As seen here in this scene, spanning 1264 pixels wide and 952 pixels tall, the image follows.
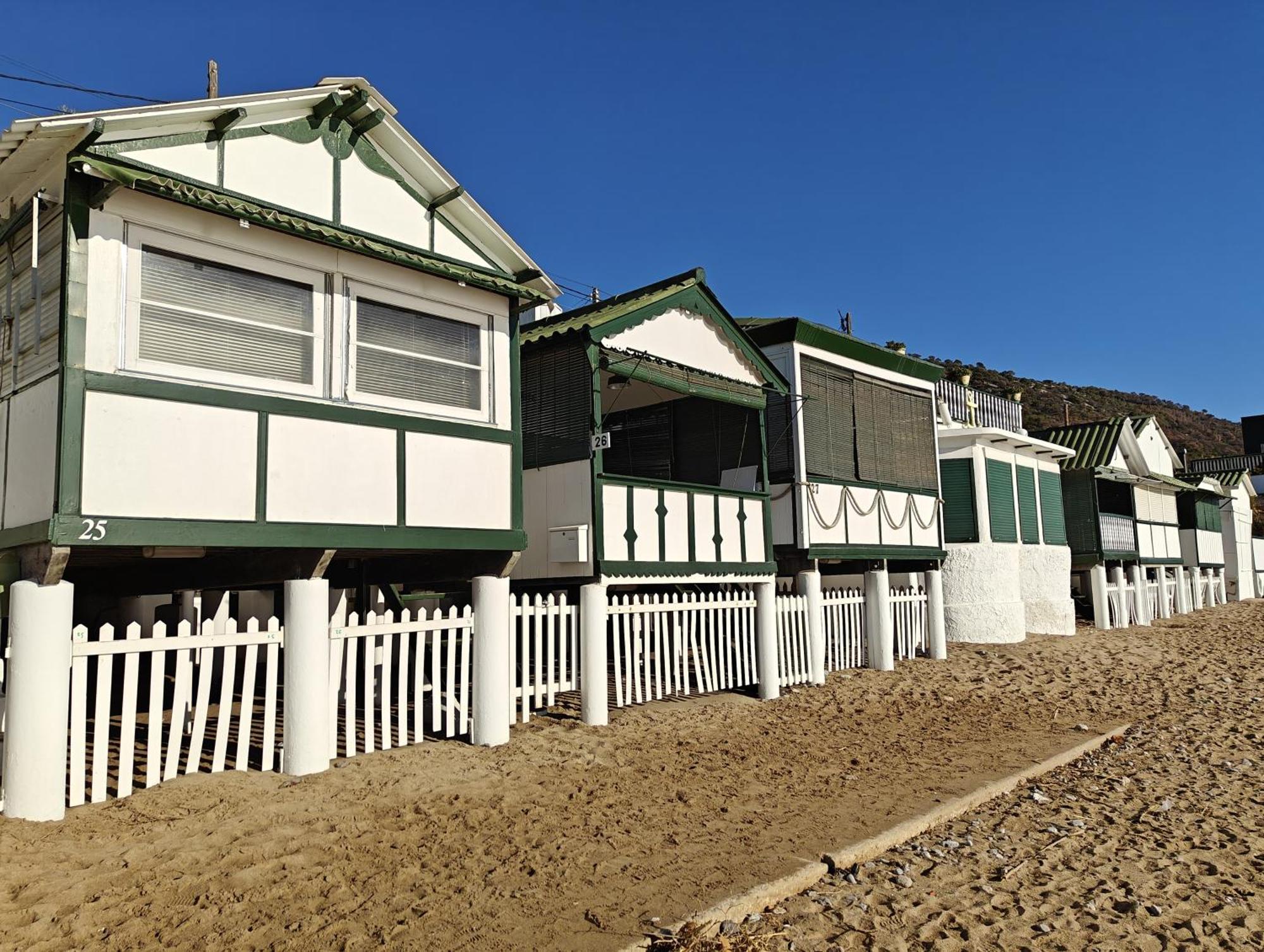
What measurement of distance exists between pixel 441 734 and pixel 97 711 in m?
3.60

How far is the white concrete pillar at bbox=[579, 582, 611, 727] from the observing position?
1046 centimetres

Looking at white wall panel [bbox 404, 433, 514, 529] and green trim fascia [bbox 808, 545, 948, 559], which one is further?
green trim fascia [bbox 808, 545, 948, 559]

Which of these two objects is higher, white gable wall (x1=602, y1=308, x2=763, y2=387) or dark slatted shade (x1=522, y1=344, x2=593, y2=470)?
white gable wall (x1=602, y1=308, x2=763, y2=387)

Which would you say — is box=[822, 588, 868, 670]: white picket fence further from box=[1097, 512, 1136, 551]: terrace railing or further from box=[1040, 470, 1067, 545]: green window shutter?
box=[1097, 512, 1136, 551]: terrace railing

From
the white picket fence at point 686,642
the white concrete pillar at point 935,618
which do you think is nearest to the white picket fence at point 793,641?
the white picket fence at point 686,642

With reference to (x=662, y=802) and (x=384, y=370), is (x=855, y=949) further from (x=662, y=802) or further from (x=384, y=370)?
(x=384, y=370)

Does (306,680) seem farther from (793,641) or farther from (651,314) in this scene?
(793,641)

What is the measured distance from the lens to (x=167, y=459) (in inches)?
274

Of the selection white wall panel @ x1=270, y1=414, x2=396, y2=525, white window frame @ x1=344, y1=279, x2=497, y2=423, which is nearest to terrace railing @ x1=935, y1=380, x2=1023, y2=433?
white window frame @ x1=344, y1=279, x2=497, y2=423

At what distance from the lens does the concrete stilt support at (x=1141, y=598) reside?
26969 mm

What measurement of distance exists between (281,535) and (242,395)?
118 centimetres

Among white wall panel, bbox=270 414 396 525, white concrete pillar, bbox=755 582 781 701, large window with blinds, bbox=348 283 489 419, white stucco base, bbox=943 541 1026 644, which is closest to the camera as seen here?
white wall panel, bbox=270 414 396 525

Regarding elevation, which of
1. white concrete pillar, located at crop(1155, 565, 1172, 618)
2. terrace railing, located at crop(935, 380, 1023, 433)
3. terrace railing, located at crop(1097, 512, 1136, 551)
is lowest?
white concrete pillar, located at crop(1155, 565, 1172, 618)

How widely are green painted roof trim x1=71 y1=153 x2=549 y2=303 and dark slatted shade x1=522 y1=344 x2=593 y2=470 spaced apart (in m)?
1.55
